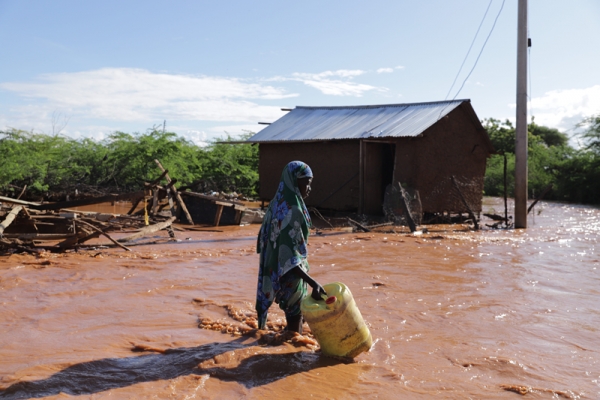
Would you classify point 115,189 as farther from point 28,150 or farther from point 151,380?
point 151,380

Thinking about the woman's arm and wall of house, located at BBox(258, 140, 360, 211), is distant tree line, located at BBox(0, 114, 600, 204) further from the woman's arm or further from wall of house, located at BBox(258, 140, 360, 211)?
the woman's arm

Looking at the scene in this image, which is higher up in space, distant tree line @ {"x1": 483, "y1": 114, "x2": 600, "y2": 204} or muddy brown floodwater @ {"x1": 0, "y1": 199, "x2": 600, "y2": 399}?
distant tree line @ {"x1": 483, "y1": 114, "x2": 600, "y2": 204}

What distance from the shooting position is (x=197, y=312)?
5.63 meters

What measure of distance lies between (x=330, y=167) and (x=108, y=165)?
9.91 m

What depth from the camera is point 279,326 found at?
5105 millimetres

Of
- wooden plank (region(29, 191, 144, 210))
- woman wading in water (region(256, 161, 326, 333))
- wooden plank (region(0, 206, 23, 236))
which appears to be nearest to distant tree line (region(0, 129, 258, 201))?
wooden plank (region(29, 191, 144, 210))

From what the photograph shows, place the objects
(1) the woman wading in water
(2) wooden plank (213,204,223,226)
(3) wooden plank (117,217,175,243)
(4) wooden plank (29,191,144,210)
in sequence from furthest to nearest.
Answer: (2) wooden plank (213,204,223,226) → (4) wooden plank (29,191,144,210) → (3) wooden plank (117,217,175,243) → (1) the woman wading in water

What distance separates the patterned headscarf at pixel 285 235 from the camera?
4.23m

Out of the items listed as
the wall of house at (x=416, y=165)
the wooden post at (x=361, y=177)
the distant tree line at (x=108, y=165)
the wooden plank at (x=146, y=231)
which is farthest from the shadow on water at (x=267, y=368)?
the distant tree line at (x=108, y=165)

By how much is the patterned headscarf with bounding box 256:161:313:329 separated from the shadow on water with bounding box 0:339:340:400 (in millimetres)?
516

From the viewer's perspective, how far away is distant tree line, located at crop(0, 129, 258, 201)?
698 inches

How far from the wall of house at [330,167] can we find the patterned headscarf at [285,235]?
10.7 metres

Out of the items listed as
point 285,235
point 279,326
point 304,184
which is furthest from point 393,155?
point 285,235

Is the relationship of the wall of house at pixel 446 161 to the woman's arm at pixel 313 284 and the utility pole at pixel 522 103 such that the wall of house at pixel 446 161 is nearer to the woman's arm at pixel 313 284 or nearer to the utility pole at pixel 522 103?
the utility pole at pixel 522 103
